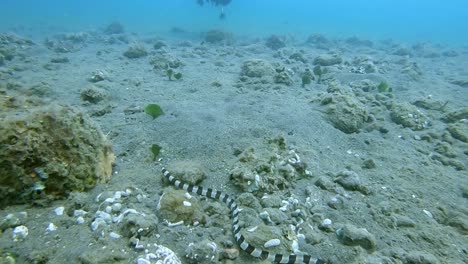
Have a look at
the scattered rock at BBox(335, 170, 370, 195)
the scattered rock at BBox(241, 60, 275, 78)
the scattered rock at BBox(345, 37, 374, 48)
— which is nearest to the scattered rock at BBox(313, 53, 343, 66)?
the scattered rock at BBox(241, 60, 275, 78)

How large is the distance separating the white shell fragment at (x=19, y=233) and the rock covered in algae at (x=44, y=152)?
0.38 m

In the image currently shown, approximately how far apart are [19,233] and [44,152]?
2.92 ft

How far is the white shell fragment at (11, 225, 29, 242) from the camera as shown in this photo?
314 centimetres

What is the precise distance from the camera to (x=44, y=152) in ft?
11.4

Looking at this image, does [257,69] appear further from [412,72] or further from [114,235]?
[114,235]

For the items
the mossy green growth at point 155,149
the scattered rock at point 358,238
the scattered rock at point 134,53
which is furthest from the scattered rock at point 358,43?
the scattered rock at point 358,238

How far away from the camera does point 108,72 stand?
33.5 feet

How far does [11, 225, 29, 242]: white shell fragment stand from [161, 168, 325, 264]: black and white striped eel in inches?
72.0

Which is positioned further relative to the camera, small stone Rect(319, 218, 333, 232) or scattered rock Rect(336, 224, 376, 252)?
small stone Rect(319, 218, 333, 232)

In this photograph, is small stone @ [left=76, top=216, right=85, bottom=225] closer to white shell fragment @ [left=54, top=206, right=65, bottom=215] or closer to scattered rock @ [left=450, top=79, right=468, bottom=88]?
white shell fragment @ [left=54, top=206, right=65, bottom=215]

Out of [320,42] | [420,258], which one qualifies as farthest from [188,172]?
[320,42]

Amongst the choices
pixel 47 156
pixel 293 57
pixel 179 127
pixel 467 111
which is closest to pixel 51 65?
pixel 179 127

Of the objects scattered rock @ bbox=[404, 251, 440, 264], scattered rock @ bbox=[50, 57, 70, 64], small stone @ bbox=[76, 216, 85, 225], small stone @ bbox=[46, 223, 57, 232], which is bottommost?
scattered rock @ bbox=[404, 251, 440, 264]

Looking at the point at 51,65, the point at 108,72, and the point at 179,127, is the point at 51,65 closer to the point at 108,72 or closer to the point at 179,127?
the point at 108,72
